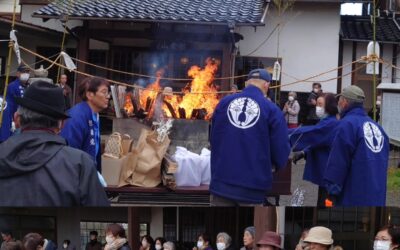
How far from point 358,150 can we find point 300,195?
11.6 ft

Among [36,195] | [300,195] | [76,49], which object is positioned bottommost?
[300,195]

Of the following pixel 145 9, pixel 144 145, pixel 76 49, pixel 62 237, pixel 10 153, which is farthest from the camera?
pixel 76 49

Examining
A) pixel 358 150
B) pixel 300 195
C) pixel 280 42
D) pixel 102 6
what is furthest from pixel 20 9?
pixel 358 150

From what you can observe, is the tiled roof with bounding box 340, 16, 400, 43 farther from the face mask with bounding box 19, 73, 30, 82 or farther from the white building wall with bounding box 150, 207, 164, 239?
the white building wall with bounding box 150, 207, 164, 239

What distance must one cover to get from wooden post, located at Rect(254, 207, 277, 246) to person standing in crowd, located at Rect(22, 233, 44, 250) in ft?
5.42

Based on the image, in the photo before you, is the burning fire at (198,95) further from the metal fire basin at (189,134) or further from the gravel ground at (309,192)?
the gravel ground at (309,192)

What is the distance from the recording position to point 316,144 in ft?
21.7

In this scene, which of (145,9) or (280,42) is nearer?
(145,9)

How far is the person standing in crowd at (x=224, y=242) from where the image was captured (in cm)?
568

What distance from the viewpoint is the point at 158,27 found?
15914 millimetres

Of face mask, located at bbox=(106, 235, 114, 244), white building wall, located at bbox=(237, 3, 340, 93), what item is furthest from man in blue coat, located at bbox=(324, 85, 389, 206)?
white building wall, located at bbox=(237, 3, 340, 93)

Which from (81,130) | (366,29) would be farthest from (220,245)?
(366,29)

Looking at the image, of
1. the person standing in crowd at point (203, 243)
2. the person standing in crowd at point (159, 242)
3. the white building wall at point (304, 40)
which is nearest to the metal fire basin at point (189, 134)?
the person standing in crowd at point (203, 243)

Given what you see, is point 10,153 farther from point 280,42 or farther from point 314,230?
point 280,42
